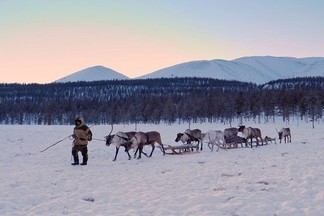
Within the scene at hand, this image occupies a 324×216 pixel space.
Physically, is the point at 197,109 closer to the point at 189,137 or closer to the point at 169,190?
the point at 189,137

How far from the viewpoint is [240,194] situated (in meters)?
9.45

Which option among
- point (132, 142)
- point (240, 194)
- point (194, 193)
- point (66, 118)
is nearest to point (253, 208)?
point (240, 194)

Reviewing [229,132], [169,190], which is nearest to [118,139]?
[169,190]

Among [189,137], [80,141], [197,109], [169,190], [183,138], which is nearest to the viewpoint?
[169,190]

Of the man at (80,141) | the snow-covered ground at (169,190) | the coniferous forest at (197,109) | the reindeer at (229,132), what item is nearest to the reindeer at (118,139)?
the man at (80,141)

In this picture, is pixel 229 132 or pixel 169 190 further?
pixel 229 132

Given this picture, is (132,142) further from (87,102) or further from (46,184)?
(87,102)

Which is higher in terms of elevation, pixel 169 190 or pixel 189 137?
pixel 189 137

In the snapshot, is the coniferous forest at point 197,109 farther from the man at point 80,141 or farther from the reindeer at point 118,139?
the man at point 80,141

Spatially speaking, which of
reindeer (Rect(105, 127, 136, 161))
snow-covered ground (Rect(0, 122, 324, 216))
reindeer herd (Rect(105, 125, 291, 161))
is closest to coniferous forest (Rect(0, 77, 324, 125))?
reindeer herd (Rect(105, 125, 291, 161))

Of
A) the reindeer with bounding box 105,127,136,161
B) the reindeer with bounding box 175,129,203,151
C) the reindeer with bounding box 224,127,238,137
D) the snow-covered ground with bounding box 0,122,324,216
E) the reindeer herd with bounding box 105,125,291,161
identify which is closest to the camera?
the snow-covered ground with bounding box 0,122,324,216

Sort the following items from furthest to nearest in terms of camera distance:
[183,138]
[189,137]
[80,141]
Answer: [183,138] < [189,137] < [80,141]

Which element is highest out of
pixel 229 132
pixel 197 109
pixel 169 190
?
pixel 197 109

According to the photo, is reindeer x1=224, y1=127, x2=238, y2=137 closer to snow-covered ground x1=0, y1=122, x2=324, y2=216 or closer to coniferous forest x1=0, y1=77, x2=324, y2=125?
snow-covered ground x1=0, y1=122, x2=324, y2=216
